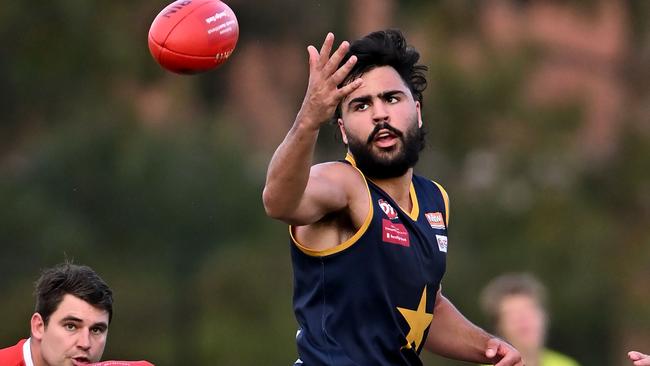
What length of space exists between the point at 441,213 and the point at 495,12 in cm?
1951

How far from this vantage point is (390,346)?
6.47 m

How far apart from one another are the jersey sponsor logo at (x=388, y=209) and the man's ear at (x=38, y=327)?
5.64ft

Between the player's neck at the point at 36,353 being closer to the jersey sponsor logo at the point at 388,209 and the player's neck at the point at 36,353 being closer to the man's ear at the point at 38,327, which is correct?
the man's ear at the point at 38,327

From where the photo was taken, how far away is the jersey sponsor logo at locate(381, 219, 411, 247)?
6477 mm

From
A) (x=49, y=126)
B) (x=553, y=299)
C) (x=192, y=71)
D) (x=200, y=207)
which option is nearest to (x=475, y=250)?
(x=553, y=299)

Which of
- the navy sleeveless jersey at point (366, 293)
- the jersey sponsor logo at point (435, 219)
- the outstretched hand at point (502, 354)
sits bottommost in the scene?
the outstretched hand at point (502, 354)

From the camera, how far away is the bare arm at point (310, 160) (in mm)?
5906

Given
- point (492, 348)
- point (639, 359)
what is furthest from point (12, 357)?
point (639, 359)

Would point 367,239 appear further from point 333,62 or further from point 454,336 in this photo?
point 454,336


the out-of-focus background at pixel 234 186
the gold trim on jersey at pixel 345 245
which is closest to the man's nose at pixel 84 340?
the gold trim on jersey at pixel 345 245

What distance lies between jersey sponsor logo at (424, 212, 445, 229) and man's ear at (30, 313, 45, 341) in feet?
6.00

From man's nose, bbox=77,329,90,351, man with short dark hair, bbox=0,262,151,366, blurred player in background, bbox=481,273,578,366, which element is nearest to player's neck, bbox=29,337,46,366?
man with short dark hair, bbox=0,262,151,366

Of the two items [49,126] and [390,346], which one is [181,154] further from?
[390,346]

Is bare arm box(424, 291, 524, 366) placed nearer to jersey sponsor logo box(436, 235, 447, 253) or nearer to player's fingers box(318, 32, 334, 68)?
jersey sponsor logo box(436, 235, 447, 253)
